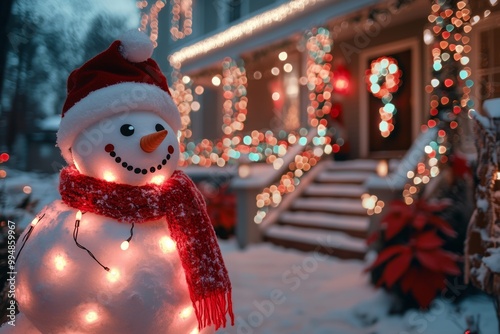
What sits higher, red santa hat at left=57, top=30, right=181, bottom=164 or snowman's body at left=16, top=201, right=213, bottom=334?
red santa hat at left=57, top=30, right=181, bottom=164

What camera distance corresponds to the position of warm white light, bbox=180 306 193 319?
70.5 inches

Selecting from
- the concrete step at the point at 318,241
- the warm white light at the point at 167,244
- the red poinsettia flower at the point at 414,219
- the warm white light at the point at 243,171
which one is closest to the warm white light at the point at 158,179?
the warm white light at the point at 167,244

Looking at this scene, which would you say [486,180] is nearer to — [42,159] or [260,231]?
[260,231]

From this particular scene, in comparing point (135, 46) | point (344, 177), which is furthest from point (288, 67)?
point (135, 46)

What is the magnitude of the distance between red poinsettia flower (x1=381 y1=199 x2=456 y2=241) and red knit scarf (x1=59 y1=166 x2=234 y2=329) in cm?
225

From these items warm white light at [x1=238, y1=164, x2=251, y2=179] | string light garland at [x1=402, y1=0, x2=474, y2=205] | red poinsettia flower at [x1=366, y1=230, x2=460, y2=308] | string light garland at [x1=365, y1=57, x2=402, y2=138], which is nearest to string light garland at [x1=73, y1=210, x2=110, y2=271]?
red poinsettia flower at [x1=366, y1=230, x2=460, y2=308]

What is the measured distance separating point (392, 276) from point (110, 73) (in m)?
2.71

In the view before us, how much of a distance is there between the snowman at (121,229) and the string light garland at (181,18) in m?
12.0

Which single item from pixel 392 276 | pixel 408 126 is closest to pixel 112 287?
pixel 392 276

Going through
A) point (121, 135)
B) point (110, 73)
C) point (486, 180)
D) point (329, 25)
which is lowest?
point (486, 180)

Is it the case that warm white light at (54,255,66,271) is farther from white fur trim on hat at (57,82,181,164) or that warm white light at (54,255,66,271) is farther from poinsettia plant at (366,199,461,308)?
poinsettia plant at (366,199,461,308)

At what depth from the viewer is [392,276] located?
10.7ft

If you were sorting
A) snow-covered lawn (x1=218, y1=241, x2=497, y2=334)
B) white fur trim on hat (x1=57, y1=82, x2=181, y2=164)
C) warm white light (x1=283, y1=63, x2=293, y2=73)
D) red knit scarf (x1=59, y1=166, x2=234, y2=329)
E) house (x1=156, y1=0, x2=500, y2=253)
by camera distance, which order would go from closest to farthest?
red knit scarf (x1=59, y1=166, x2=234, y2=329)
white fur trim on hat (x1=57, y1=82, x2=181, y2=164)
snow-covered lawn (x1=218, y1=241, x2=497, y2=334)
house (x1=156, y1=0, x2=500, y2=253)
warm white light (x1=283, y1=63, x2=293, y2=73)

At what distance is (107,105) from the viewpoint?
6.15 feet
